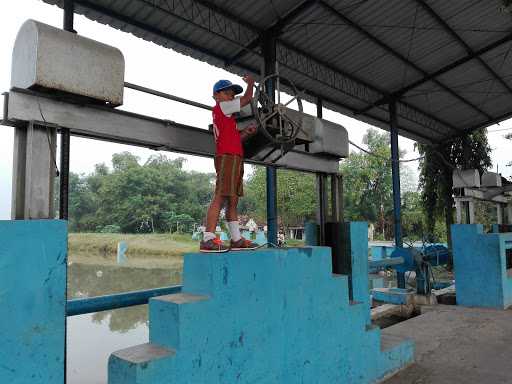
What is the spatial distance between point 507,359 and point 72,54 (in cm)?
464

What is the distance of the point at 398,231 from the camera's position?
34.7 feet

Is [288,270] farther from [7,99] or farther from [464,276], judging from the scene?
[464,276]

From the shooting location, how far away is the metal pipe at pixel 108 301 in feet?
7.73

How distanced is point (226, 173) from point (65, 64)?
119 cm

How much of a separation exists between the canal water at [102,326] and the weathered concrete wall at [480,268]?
614 centimetres

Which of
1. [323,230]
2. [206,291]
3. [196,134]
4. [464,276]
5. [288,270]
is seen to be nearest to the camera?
[206,291]

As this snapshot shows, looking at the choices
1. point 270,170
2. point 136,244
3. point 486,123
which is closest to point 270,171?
point 270,170

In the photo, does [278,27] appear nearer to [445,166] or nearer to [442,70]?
[442,70]

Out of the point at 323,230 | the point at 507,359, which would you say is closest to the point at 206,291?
the point at 323,230

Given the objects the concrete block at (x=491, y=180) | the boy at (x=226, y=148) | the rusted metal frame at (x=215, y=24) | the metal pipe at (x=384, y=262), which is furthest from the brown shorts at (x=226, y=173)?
the concrete block at (x=491, y=180)

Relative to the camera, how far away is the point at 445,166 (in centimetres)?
1412

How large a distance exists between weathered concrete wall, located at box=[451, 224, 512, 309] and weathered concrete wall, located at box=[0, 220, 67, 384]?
6.35 m

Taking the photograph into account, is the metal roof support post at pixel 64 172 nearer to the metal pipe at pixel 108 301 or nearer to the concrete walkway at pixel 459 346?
the metal pipe at pixel 108 301

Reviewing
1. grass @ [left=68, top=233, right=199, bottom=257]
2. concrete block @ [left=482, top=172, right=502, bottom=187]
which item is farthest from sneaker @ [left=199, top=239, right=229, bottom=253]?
grass @ [left=68, top=233, right=199, bottom=257]
